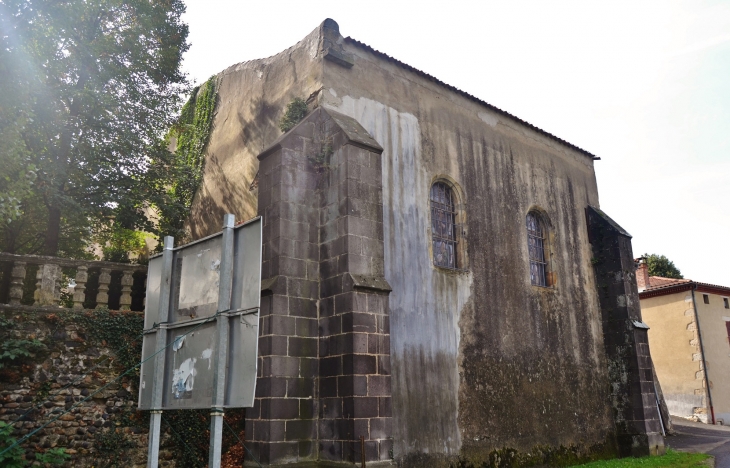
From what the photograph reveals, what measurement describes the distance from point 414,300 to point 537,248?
16.6 ft

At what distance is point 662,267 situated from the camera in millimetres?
39375

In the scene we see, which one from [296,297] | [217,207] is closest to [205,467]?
[296,297]

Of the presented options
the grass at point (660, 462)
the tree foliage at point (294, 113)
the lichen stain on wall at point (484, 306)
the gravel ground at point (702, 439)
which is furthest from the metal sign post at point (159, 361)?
the gravel ground at point (702, 439)

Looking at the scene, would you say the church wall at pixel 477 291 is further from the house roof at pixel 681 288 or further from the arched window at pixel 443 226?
the house roof at pixel 681 288

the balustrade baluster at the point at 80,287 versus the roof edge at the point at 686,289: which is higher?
the roof edge at the point at 686,289

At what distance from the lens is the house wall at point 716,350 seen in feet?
71.6

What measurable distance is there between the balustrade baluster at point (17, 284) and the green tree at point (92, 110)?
1.57 m

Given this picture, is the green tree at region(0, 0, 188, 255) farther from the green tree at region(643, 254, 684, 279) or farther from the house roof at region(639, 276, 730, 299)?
the green tree at region(643, 254, 684, 279)

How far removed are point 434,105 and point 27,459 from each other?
31.3 feet

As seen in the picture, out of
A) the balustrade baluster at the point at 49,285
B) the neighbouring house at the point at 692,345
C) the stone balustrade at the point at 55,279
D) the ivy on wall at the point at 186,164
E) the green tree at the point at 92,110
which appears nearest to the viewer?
the stone balustrade at the point at 55,279

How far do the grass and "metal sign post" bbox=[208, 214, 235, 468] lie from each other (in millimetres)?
10635

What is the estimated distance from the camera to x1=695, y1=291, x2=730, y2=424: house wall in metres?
21.8

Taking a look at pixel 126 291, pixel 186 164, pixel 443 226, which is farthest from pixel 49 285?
pixel 443 226

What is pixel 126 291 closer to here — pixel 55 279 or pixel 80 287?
pixel 80 287
